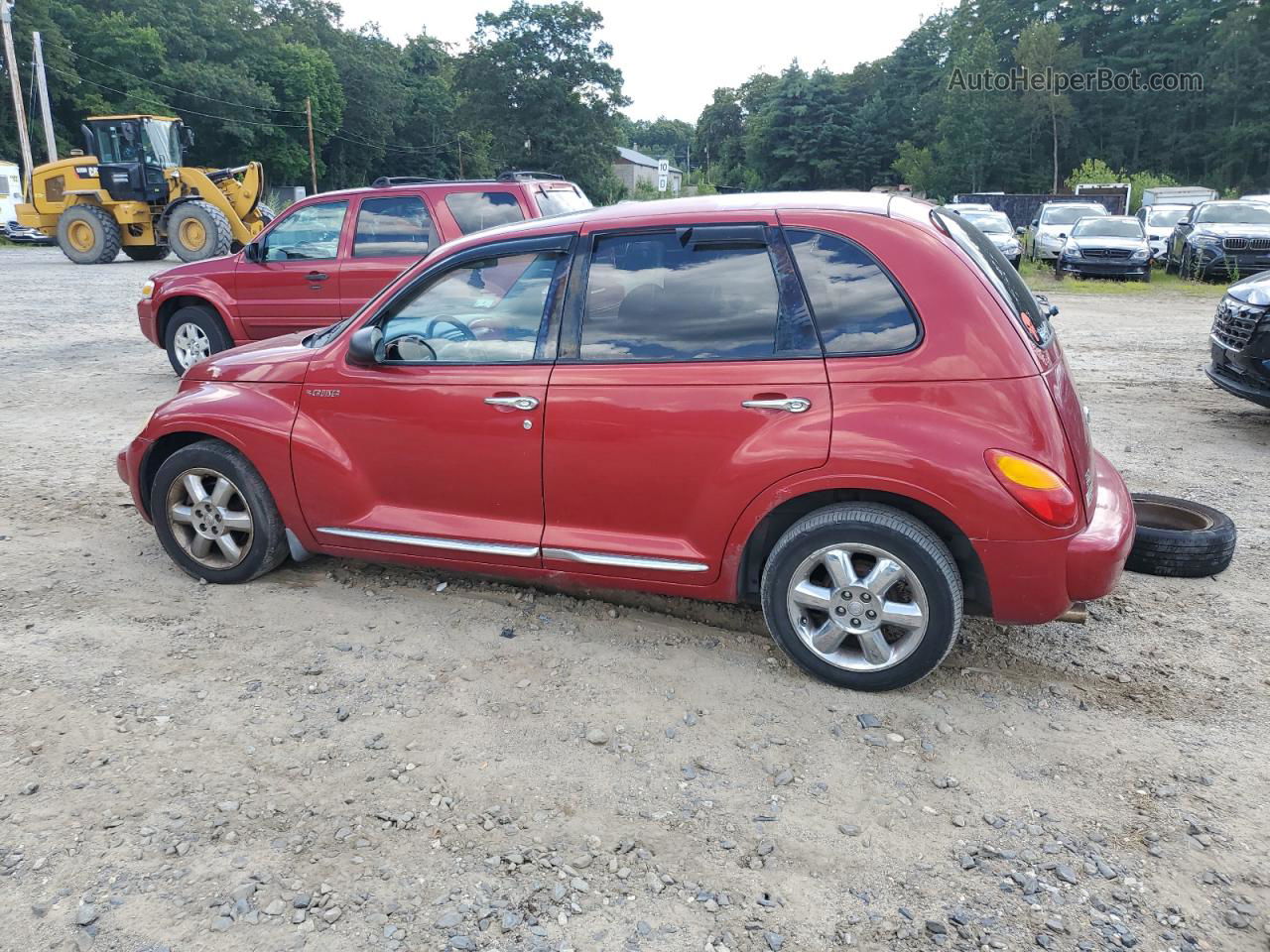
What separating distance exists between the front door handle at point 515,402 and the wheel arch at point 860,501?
3.36ft

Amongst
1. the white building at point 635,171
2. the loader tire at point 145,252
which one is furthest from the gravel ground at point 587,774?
the white building at point 635,171

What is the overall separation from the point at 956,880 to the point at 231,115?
6927cm

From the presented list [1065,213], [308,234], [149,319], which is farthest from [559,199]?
[1065,213]

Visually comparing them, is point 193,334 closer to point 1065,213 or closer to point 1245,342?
point 1245,342

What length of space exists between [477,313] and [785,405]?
1451 millimetres

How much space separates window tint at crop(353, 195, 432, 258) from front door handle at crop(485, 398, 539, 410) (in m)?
4.68

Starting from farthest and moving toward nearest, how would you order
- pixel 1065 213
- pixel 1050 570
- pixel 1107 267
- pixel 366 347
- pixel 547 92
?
pixel 547 92, pixel 1065 213, pixel 1107 267, pixel 366 347, pixel 1050 570

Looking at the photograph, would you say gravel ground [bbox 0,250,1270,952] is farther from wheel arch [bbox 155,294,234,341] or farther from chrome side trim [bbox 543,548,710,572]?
wheel arch [bbox 155,294,234,341]

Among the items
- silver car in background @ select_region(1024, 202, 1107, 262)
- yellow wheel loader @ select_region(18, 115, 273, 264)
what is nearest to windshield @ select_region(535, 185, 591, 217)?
silver car in background @ select_region(1024, 202, 1107, 262)

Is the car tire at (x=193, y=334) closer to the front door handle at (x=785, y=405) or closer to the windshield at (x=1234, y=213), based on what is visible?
the front door handle at (x=785, y=405)

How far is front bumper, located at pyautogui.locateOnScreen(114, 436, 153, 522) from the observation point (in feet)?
15.6

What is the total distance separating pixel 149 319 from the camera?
30.6 feet

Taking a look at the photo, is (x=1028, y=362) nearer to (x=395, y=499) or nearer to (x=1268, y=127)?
(x=395, y=499)

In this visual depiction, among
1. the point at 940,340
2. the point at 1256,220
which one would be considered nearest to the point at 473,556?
the point at 940,340
